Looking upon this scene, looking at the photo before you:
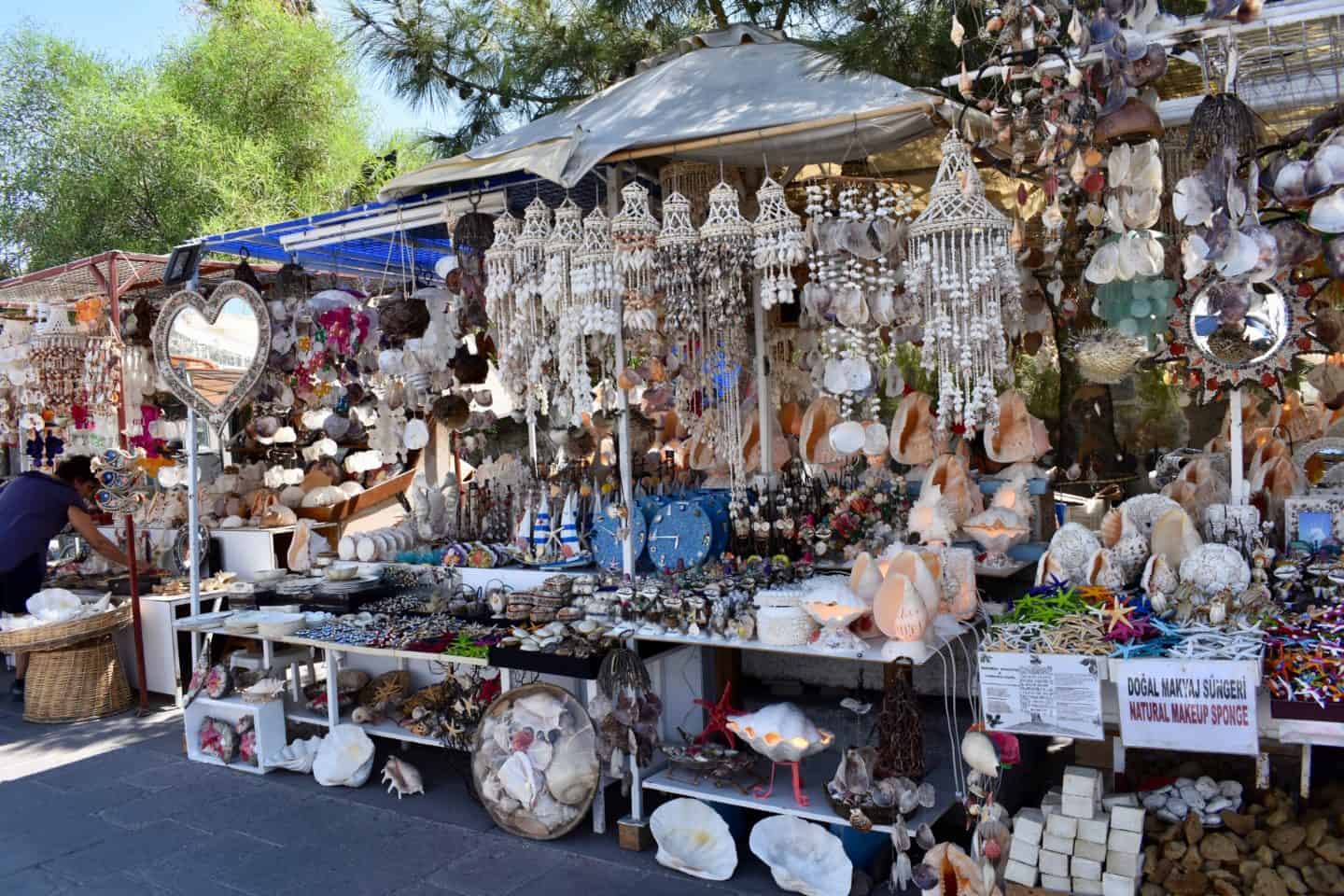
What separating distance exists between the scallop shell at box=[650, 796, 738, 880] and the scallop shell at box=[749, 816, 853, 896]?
0.33 feet

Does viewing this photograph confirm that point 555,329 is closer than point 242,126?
Yes

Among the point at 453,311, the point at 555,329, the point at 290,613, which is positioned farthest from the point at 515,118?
the point at 290,613

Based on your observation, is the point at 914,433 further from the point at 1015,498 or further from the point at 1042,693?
the point at 1042,693

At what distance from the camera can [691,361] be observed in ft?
12.3

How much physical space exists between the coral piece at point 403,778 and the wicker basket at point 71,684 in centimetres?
227

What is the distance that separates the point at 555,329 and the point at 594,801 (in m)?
1.69

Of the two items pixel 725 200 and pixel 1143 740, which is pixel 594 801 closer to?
pixel 1143 740

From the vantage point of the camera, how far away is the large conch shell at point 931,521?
3.39 m

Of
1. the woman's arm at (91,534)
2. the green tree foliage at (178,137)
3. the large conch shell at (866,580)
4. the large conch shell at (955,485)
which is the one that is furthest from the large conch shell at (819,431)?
the green tree foliage at (178,137)

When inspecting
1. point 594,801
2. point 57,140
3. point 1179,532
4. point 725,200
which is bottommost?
point 594,801

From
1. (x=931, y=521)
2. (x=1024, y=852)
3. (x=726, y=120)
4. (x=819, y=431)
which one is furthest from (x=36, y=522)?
(x=1024, y=852)

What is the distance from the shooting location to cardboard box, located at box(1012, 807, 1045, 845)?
266cm

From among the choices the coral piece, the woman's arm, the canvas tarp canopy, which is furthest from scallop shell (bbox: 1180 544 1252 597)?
the woman's arm

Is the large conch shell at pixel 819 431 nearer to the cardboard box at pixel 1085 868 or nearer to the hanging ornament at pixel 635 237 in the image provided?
the hanging ornament at pixel 635 237
